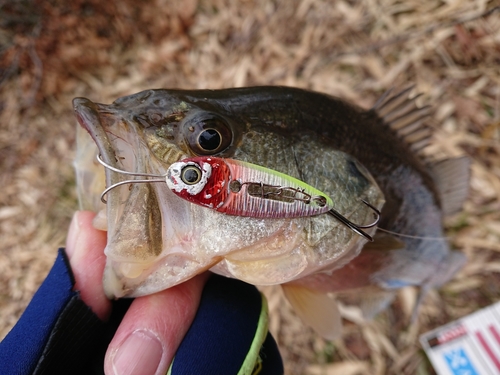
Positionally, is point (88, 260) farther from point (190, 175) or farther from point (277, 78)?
point (277, 78)

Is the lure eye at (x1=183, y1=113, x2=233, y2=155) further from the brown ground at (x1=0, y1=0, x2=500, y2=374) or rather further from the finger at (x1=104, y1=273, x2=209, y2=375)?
the brown ground at (x1=0, y1=0, x2=500, y2=374)

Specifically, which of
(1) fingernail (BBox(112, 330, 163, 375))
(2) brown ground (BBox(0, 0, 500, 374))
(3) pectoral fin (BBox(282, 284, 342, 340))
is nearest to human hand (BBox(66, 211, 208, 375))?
(1) fingernail (BBox(112, 330, 163, 375))

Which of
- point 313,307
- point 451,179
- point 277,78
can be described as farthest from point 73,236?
point 277,78

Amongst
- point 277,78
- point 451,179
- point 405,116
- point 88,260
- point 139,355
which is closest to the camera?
point 139,355

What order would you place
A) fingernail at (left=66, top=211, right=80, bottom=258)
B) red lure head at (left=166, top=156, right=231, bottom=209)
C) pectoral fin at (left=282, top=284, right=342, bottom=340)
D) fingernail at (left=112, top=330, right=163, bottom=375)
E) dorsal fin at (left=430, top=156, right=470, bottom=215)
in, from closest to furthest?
red lure head at (left=166, top=156, right=231, bottom=209) < fingernail at (left=112, top=330, right=163, bottom=375) < fingernail at (left=66, top=211, right=80, bottom=258) < pectoral fin at (left=282, top=284, right=342, bottom=340) < dorsal fin at (left=430, top=156, right=470, bottom=215)

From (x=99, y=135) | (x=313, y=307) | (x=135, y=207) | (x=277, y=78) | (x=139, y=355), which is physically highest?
(x=277, y=78)
